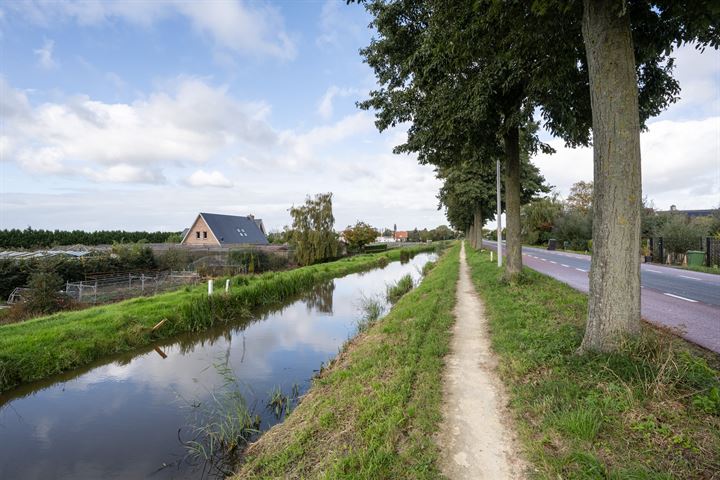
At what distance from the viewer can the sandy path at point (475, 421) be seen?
3031mm

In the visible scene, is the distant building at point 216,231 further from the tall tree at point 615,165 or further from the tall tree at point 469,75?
the tall tree at point 615,165

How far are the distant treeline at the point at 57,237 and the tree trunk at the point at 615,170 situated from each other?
41.6 m

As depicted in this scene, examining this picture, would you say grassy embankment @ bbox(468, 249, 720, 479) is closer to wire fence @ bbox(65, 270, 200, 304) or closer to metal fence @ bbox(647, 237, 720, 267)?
wire fence @ bbox(65, 270, 200, 304)

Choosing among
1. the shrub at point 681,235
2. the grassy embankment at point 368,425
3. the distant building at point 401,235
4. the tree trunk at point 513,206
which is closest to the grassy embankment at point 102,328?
the grassy embankment at point 368,425

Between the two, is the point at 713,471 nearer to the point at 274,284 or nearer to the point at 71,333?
the point at 71,333

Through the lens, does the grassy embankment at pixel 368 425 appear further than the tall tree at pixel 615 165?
No

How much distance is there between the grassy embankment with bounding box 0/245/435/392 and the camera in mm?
7660

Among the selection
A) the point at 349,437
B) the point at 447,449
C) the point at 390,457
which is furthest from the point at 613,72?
the point at 349,437

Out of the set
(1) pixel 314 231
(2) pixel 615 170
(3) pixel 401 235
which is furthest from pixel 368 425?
(3) pixel 401 235

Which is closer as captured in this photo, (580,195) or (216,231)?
(216,231)

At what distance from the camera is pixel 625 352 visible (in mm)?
4047

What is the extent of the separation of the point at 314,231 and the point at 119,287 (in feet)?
56.0

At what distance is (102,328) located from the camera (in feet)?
31.4

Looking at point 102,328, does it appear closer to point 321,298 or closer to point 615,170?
point 321,298
